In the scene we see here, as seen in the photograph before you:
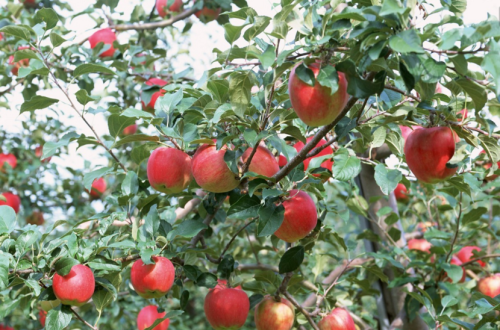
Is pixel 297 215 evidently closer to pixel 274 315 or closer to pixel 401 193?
pixel 274 315

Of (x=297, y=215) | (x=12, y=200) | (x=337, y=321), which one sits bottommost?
(x=12, y=200)

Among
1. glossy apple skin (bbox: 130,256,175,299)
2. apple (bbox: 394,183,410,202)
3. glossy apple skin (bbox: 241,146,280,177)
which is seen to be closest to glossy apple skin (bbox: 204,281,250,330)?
glossy apple skin (bbox: 130,256,175,299)

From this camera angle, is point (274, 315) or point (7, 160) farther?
point (7, 160)

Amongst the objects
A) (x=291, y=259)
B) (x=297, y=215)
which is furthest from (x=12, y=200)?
(x=297, y=215)

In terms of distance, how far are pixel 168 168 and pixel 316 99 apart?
43cm

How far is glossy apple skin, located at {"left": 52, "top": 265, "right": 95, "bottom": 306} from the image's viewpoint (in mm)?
1050

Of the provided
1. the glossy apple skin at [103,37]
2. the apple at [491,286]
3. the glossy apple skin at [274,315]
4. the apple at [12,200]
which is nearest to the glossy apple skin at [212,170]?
the glossy apple skin at [274,315]

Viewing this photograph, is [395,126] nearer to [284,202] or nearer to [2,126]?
[284,202]

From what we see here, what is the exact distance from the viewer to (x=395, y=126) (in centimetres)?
109

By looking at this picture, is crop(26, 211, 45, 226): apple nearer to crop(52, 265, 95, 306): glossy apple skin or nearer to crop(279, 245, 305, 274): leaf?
crop(52, 265, 95, 306): glossy apple skin

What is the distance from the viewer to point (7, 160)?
264 centimetres

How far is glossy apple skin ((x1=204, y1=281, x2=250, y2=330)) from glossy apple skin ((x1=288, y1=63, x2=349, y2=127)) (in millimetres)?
613

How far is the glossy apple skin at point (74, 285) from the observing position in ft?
3.45

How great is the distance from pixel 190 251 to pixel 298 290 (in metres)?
0.52
